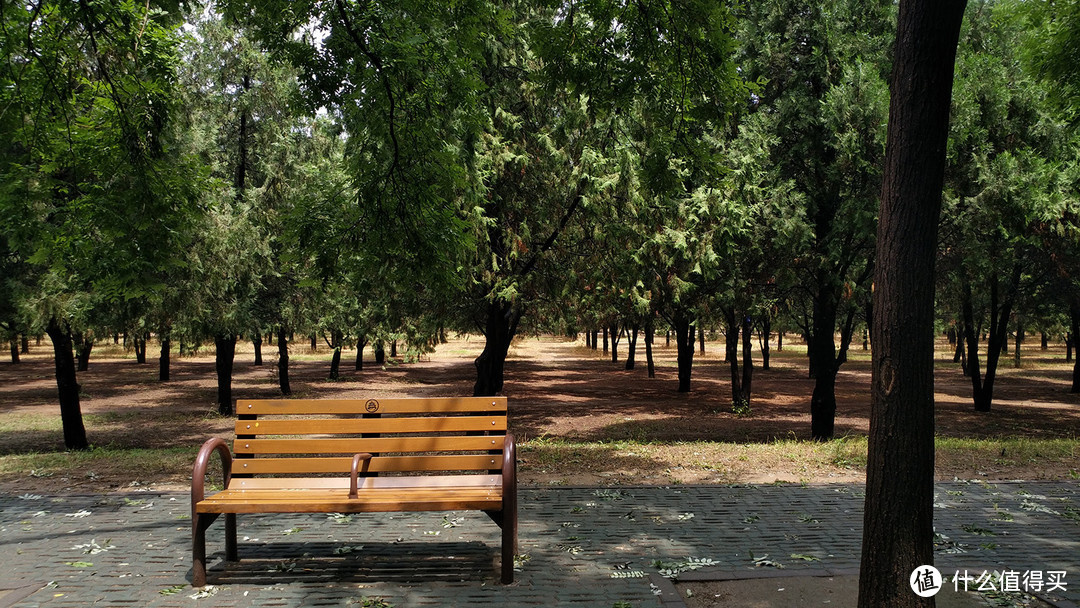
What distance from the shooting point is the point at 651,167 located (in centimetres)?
616

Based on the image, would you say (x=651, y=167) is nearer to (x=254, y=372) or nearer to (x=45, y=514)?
(x=45, y=514)

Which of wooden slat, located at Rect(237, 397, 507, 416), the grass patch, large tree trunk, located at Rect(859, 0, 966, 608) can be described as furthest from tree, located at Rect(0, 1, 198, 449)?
large tree trunk, located at Rect(859, 0, 966, 608)

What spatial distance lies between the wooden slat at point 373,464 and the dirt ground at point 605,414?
239 centimetres

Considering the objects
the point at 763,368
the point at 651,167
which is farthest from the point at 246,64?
the point at 763,368

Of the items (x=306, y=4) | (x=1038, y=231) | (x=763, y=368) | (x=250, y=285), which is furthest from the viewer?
(x=763, y=368)

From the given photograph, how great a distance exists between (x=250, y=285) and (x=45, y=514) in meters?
12.7

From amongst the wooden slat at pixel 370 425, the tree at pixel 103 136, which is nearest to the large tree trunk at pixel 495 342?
the tree at pixel 103 136

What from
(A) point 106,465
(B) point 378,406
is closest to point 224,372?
(A) point 106,465

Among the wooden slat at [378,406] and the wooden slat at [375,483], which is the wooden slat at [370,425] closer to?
the wooden slat at [378,406]

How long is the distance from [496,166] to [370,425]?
27.6ft

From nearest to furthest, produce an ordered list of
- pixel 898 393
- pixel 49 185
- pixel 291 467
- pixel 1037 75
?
pixel 898 393
pixel 291 467
pixel 49 185
pixel 1037 75

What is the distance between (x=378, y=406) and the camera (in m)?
4.97

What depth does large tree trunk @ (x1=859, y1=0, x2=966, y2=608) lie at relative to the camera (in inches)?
124

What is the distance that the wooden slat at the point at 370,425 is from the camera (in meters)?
4.77
